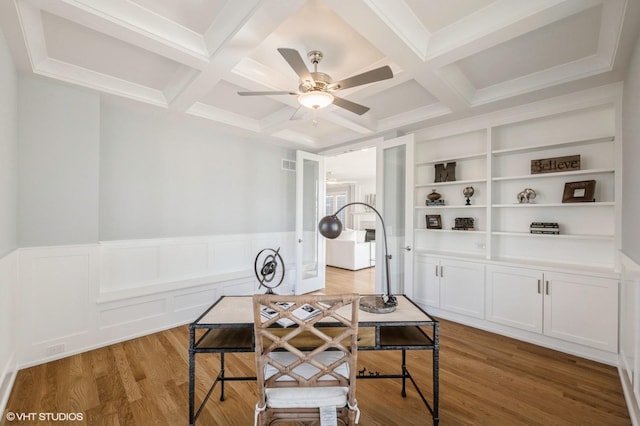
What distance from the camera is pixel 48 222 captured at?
2.53 m

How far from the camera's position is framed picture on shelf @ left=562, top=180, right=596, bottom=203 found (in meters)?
2.75

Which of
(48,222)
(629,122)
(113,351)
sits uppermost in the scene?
(629,122)

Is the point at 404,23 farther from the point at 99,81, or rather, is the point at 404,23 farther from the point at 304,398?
the point at 99,81

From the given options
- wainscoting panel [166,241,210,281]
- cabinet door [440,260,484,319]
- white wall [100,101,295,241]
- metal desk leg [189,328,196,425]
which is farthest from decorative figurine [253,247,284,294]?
cabinet door [440,260,484,319]

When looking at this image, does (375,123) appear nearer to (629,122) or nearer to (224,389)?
(629,122)

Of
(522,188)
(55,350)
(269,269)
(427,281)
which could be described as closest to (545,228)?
(522,188)

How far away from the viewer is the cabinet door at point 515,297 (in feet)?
9.39

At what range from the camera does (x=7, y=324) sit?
205cm

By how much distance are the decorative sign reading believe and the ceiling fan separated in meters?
2.20

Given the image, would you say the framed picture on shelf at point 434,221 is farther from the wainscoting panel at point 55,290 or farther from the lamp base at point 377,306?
the wainscoting panel at point 55,290

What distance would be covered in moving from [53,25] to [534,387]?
4.61 m

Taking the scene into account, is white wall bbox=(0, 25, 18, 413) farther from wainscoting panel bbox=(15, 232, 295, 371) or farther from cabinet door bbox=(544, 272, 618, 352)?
cabinet door bbox=(544, 272, 618, 352)

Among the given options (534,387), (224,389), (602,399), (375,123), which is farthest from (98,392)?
(375,123)

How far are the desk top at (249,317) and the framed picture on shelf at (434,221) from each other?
89.1 inches
